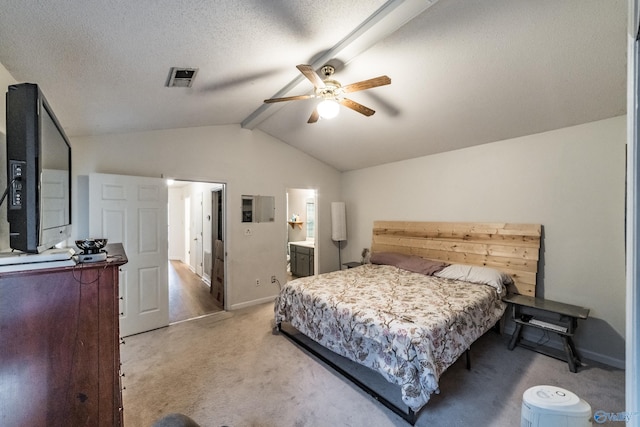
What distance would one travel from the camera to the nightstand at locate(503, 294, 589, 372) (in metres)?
2.45

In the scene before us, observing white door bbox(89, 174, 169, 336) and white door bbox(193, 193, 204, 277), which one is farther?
white door bbox(193, 193, 204, 277)

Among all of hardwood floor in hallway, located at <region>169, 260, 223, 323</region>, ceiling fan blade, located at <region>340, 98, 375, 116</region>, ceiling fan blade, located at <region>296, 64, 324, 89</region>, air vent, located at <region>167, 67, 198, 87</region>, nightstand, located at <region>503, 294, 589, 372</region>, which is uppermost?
air vent, located at <region>167, 67, 198, 87</region>

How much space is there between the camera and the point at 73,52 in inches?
60.0

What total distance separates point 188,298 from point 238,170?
2.39 meters

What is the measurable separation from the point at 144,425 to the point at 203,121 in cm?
320

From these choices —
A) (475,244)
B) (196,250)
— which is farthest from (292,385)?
(196,250)

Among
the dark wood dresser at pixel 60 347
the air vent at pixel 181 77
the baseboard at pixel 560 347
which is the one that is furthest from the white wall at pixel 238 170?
the baseboard at pixel 560 347

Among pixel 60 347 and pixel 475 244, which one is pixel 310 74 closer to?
pixel 60 347

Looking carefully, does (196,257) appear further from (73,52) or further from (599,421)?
(599,421)

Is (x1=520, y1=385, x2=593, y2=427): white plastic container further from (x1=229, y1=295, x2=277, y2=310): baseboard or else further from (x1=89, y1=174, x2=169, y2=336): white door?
(x1=89, y1=174, x2=169, y2=336): white door

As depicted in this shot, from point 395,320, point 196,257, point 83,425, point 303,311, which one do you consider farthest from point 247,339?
point 196,257

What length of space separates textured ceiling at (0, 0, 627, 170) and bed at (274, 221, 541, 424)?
144 cm

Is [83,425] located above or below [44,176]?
Result: below

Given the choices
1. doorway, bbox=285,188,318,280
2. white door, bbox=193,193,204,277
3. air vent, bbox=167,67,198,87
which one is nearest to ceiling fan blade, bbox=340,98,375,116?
air vent, bbox=167,67,198,87
